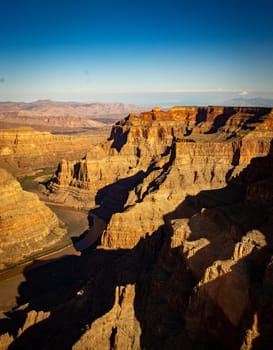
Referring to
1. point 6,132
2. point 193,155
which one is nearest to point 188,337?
point 193,155

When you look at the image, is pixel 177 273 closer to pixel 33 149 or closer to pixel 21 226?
pixel 21 226

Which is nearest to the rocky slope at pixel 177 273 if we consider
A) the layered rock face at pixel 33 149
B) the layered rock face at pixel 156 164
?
the layered rock face at pixel 156 164

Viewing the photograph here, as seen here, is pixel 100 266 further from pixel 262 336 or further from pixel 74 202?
pixel 74 202

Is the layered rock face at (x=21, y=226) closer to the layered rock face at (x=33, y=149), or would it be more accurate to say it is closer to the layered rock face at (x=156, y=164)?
the layered rock face at (x=156, y=164)

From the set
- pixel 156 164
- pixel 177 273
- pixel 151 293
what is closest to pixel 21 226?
pixel 156 164

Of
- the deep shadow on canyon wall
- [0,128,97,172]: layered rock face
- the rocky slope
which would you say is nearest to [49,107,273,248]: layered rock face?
the rocky slope
